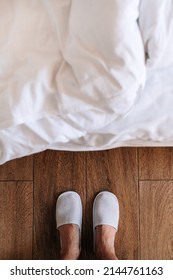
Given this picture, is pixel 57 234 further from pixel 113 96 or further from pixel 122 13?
pixel 122 13

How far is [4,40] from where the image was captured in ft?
2.48

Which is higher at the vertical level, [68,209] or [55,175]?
[55,175]

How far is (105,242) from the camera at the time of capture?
3.48ft

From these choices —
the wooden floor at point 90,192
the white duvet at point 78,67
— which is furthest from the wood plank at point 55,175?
the white duvet at point 78,67

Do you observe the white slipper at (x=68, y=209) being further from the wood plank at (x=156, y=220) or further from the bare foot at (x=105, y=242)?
the wood plank at (x=156, y=220)

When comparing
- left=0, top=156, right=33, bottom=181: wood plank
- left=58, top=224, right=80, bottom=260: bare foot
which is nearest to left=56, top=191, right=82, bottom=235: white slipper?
left=58, top=224, right=80, bottom=260: bare foot

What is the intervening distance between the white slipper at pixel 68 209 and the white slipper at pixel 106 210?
53mm

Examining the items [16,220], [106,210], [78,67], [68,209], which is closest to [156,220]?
[106,210]

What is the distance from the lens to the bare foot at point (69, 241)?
1.05 metres

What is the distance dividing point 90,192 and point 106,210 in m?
0.08

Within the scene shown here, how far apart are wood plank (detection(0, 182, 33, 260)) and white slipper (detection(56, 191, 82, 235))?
0.09 m

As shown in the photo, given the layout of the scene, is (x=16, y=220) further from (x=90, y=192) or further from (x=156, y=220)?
(x=156, y=220)

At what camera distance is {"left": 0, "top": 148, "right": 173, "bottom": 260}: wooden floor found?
1109 millimetres

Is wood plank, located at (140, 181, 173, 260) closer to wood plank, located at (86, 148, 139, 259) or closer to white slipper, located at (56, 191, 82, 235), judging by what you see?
wood plank, located at (86, 148, 139, 259)
